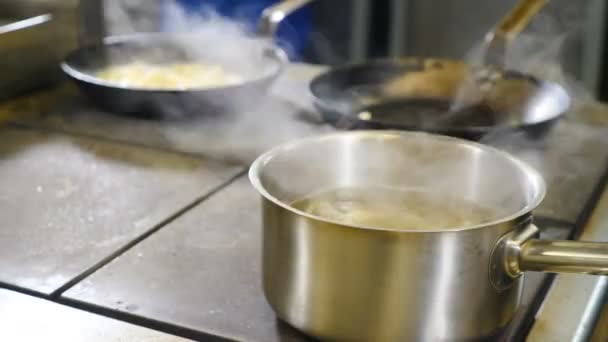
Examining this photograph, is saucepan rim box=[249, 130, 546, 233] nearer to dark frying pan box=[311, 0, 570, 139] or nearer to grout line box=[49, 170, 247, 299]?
grout line box=[49, 170, 247, 299]

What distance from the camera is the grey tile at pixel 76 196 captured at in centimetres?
91

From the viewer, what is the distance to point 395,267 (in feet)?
2.19

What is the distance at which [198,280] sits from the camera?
34.2 inches

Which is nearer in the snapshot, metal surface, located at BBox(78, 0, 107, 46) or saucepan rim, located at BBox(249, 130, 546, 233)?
saucepan rim, located at BBox(249, 130, 546, 233)

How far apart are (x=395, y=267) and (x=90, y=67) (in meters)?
1.12

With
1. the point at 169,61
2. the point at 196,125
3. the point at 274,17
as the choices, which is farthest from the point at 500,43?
the point at 169,61

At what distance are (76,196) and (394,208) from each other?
50cm

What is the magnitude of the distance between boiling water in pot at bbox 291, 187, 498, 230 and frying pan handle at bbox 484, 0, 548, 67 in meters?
0.70

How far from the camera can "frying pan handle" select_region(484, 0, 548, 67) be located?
1.49m

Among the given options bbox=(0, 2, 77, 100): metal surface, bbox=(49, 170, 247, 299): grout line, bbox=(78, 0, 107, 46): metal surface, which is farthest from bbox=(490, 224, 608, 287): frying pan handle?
bbox=(78, 0, 107, 46): metal surface

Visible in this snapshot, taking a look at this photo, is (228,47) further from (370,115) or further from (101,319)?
(101,319)

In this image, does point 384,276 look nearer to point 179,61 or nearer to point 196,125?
point 196,125

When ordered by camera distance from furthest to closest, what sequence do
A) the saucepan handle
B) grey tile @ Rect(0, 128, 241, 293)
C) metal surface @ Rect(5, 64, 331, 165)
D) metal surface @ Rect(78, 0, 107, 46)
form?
metal surface @ Rect(78, 0, 107, 46) → metal surface @ Rect(5, 64, 331, 165) → grey tile @ Rect(0, 128, 241, 293) → the saucepan handle

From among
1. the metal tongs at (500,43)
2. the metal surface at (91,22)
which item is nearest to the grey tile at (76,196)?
the metal surface at (91,22)
